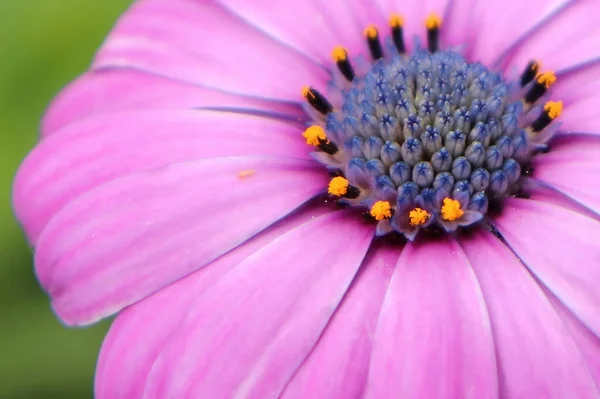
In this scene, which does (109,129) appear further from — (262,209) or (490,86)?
(490,86)

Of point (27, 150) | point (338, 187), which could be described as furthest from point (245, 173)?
point (27, 150)

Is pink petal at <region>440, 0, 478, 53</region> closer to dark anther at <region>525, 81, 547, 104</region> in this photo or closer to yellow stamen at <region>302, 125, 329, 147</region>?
dark anther at <region>525, 81, 547, 104</region>

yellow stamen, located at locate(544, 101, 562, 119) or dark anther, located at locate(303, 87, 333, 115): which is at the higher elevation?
dark anther, located at locate(303, 87, 333, 115)

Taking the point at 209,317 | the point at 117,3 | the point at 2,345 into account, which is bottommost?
the point at 2,345

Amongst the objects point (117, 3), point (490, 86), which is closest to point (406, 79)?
point (490, 86)

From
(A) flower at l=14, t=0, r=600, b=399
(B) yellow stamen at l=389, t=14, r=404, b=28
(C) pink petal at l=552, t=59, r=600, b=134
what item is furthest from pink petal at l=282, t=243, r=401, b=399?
(B) yellow stamen at l=389, t=14, r=404, b=28
